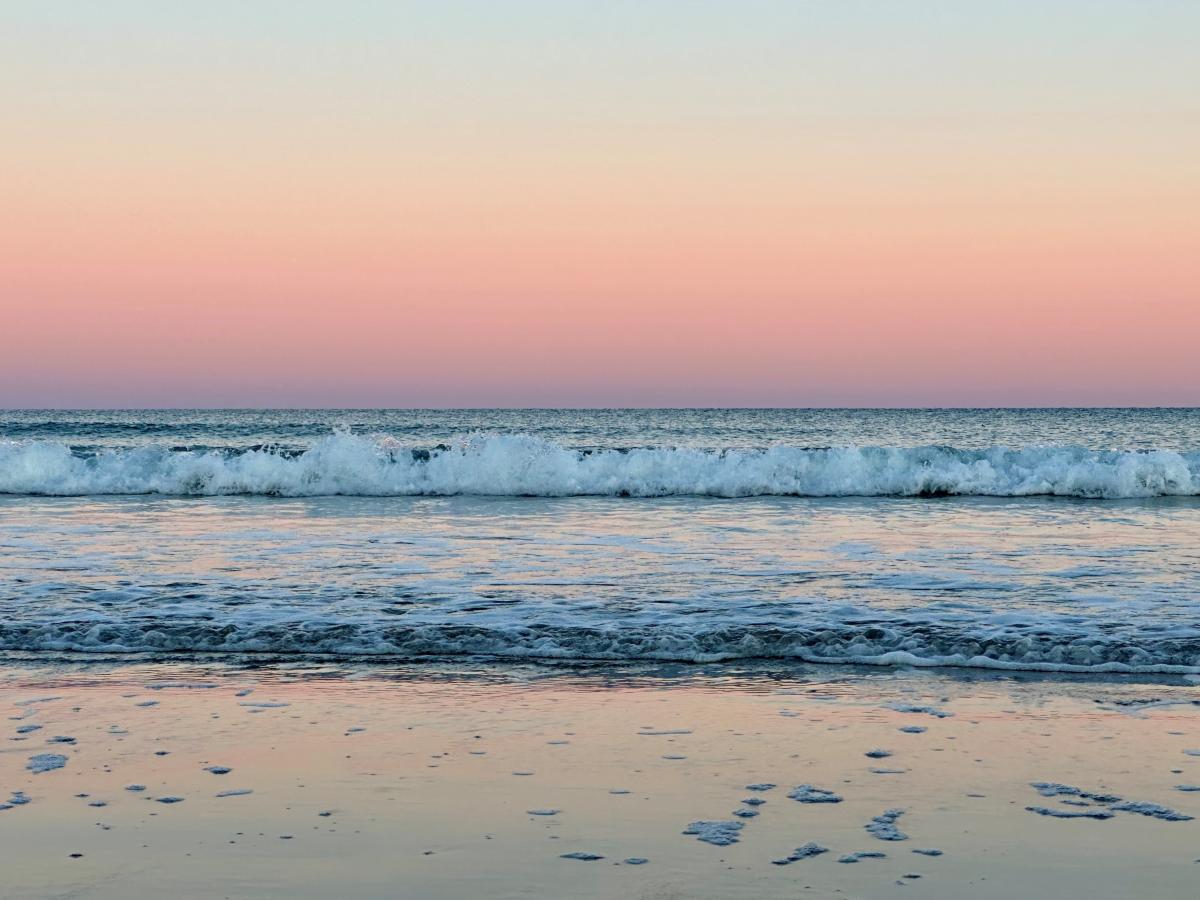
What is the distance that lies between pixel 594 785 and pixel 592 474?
1897cm

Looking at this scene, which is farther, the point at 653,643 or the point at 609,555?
the point at 609,555

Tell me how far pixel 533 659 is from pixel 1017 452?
2102 centimetres

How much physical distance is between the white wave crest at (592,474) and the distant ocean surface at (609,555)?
58mm

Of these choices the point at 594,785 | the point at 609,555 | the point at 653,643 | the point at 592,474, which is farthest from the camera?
the point at 592,474

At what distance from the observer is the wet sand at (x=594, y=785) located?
164 inches

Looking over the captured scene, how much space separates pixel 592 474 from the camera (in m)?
24.1

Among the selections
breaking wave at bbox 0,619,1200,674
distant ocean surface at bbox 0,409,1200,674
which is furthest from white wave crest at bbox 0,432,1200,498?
breaking wave at bbox 0,619,1200,674

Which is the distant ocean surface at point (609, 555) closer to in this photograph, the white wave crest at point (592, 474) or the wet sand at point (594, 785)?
the white wave crest at point (592, 474)

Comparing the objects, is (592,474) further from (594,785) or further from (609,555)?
(594,785)

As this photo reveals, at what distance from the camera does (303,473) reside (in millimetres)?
24281

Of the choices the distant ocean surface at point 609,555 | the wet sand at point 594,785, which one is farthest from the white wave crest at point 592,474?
the wet sand at point 594,785

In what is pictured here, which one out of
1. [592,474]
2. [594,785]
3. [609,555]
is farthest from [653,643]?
[592,474]

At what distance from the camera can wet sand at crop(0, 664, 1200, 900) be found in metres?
4.16

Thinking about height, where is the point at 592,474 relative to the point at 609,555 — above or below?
above
